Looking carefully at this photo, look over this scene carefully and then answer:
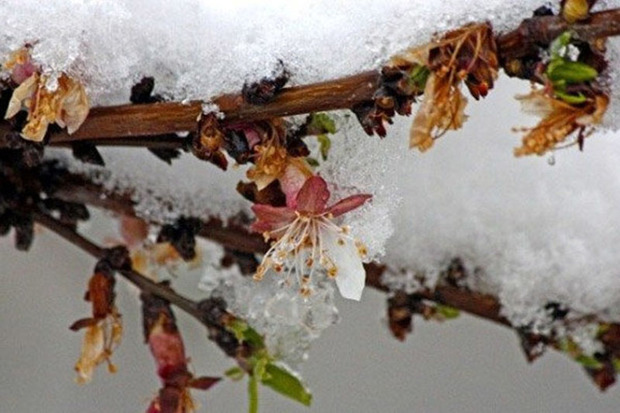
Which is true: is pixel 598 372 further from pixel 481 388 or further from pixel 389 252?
pixel 481 388

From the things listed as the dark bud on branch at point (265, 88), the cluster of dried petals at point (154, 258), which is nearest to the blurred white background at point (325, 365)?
the cluster of dried petals at point (154, 258)

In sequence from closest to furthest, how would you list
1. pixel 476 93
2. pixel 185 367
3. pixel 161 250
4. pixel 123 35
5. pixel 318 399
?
pixel 476 93 → pixel 123 35 → pixel 185 367 → pixel 161 250 → pixel 318 399

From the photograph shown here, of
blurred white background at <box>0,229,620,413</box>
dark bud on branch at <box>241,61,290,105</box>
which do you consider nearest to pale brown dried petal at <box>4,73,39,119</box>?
dark bud on branch at <box>241,61,290,105</box>

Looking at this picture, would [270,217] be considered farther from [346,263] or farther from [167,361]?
[167,361]

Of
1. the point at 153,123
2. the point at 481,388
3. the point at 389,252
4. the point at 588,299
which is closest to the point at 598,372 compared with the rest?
the point at 588,299

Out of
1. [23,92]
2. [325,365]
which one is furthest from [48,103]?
[325,365]

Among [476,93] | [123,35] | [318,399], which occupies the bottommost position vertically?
[476,93]
